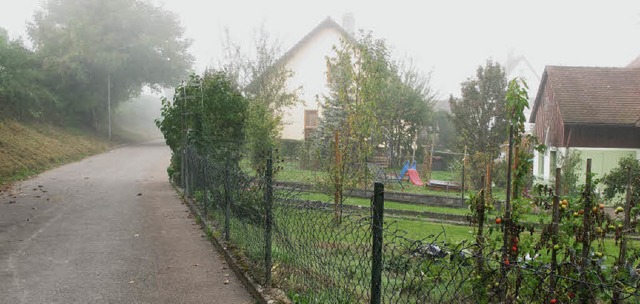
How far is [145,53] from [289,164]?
592 inches

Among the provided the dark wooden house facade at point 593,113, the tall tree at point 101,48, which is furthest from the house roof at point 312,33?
the dark wooden house facade at point 593,113

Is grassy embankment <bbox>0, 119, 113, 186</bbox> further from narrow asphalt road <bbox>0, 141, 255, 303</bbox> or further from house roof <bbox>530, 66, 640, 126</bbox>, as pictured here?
house roof <bbox>530, 66, 640, 126</bbox>

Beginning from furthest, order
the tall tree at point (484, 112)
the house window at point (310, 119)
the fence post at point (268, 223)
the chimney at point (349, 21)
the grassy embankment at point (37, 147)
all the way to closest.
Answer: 1. the chimney at point (349, 21)
2. the house window at point (310, 119)
3. the tall tree at point (484, 112)
4. the grassy embankment at point (37, 147)
5. the fence post at point (268, 223)

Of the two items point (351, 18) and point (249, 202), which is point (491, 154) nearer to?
point (249, 202)

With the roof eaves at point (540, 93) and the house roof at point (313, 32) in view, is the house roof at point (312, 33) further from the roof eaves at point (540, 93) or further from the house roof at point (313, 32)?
the roof eaves at point (540, 93)

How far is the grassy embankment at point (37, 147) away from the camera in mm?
17703

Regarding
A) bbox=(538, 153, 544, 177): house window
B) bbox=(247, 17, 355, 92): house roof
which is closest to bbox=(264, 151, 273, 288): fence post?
bbox=(538, 153, 544, 177): house window

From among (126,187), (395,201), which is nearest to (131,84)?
(126,187)

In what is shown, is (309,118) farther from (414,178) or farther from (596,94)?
(596,94)

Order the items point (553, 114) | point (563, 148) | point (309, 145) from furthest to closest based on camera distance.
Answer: point (309, 145), point (553, 114), point (563, 148)

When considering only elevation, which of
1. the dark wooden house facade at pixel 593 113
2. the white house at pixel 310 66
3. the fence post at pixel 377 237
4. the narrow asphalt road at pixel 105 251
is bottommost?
the narrow asphalt road at pixel 105 251

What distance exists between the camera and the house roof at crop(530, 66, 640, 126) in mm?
20372

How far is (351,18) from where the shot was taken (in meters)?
38.3

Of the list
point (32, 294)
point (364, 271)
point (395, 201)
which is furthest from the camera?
point (395, 201)
